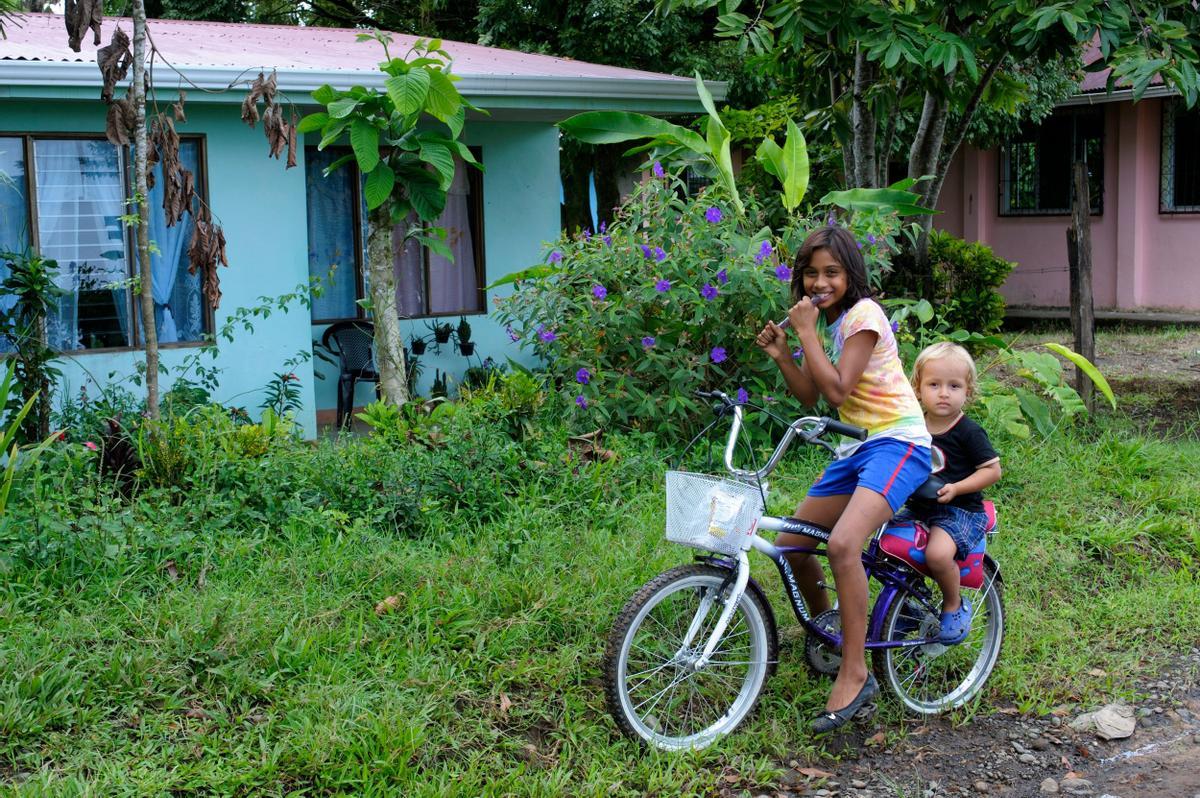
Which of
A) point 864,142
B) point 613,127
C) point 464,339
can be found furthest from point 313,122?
point 864,142

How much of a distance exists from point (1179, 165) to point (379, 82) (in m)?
12.5

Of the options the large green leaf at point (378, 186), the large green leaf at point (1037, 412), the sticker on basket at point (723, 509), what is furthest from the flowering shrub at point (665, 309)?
the sticker on basket at point (723, 509)

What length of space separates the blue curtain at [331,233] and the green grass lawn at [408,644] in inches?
194

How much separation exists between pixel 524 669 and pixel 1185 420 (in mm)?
6851

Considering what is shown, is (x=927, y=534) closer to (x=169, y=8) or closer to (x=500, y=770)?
(x=500, y=770)

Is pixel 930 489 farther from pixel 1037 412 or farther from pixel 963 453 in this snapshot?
pixel 1037 412

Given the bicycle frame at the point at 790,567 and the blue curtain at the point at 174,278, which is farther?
the blue curtain at the point at 174,278

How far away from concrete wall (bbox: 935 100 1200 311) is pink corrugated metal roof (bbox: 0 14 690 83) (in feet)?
29.3

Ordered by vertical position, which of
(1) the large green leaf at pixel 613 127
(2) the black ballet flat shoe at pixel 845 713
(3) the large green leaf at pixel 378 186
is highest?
(1) the large green leaf at pixel 613 127

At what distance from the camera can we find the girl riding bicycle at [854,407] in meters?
4.09

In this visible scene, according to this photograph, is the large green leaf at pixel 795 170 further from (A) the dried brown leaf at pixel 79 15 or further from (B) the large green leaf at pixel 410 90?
(A) the dried brown leaf at pixel 79 15

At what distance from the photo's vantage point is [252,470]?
232 inches

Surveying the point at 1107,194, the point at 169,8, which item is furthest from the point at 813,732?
the point at 169,8

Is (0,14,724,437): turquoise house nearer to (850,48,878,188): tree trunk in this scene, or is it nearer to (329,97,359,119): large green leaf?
(329,97,359,119): large green leaf
